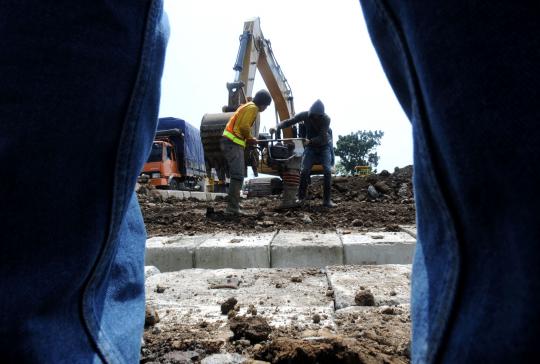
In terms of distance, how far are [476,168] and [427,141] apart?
0.34 feet

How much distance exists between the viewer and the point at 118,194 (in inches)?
34.9

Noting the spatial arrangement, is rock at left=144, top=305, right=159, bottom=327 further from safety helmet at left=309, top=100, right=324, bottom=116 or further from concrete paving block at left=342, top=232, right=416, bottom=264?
safety helmet at left=309, top=100, right=324, bottom=116

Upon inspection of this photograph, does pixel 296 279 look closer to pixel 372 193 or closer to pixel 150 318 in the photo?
pixel 150 318

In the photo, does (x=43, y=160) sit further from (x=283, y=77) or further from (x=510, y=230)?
(x=283, y=77)

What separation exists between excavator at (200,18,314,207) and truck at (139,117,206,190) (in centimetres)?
255

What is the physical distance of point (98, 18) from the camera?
0.79 m

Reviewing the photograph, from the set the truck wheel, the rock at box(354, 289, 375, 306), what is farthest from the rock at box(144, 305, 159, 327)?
the truck wheel

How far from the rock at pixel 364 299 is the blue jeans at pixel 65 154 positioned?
5.29 feet

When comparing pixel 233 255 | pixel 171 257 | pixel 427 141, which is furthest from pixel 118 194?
pixel 171 257

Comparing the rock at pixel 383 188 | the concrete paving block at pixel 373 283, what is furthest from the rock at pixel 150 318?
the rock at pixel 383 188

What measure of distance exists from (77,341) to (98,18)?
2.13 feet

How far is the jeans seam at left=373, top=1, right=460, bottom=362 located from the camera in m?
0.64

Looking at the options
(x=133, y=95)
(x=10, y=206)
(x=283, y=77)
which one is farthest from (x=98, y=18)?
(x=283, y=77)

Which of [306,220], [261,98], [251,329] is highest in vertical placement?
[261,98]
